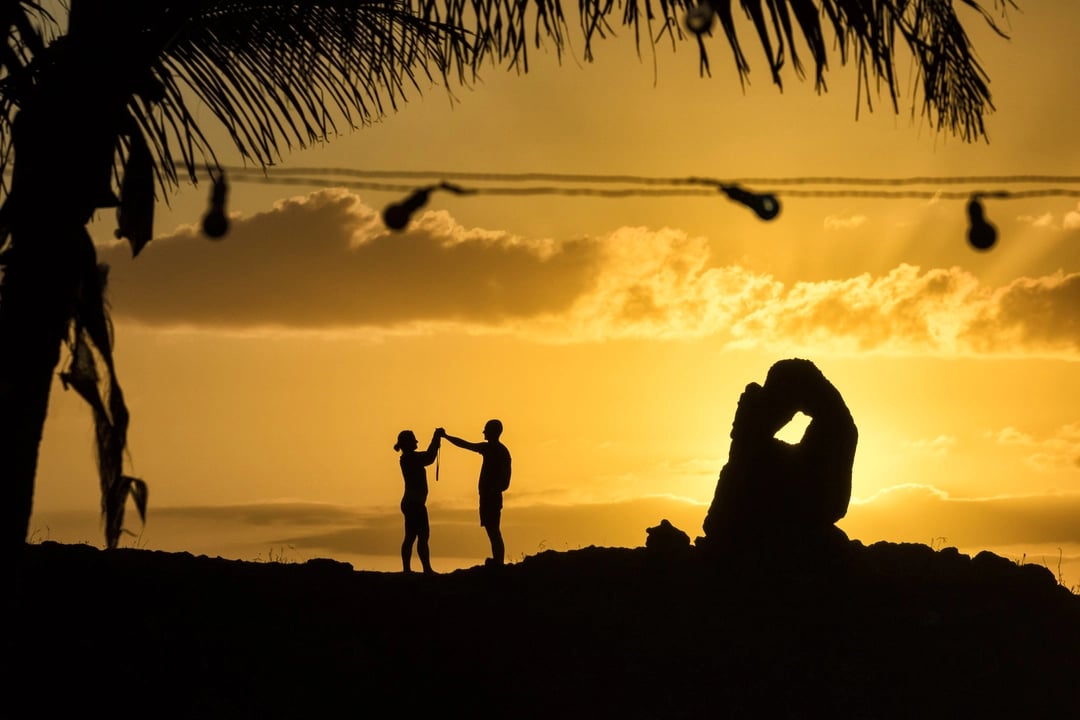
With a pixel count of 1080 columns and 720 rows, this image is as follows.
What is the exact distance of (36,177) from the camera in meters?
7.21

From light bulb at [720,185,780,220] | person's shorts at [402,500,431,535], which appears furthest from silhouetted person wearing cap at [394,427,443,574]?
light bulb at [720,185,780,220]

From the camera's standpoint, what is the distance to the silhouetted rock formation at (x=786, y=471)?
14.7 metres

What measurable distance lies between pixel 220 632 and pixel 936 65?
826cm

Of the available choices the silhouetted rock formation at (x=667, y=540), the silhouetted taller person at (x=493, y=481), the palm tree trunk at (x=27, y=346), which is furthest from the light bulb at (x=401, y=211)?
the silhouetted rock formation at (x=667, y=540)

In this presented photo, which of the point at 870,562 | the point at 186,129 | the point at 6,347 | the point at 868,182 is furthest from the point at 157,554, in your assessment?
the point at 868,182

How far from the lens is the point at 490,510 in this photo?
14.2 metres

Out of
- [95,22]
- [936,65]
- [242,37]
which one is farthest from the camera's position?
[242,37]

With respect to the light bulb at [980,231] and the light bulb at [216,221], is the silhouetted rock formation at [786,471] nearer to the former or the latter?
the light bulb at [980,231]

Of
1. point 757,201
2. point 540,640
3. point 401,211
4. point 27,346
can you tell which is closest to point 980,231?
point 757,201

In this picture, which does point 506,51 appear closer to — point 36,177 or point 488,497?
point 36,177

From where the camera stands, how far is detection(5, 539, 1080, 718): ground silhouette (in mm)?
11602

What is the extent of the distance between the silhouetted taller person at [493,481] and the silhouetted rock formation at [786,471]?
2.53 m

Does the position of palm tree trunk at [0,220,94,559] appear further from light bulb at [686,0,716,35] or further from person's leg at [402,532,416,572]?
person's leg at [402,532,416,572]

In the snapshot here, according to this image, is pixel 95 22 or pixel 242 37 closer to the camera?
pixel 95 22
